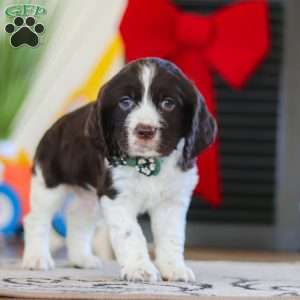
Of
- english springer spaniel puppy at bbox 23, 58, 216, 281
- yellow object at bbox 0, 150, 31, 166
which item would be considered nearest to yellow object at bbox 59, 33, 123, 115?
yellow object at bbox 0, 150, 31, 166

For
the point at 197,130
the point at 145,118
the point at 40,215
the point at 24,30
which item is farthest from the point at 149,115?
the point at 40,215

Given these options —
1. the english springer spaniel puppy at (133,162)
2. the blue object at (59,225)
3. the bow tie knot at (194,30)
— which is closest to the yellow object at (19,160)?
the blue object at (59,225)

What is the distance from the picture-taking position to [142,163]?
1.66 m

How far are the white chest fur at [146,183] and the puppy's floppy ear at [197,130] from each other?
0.03 meters

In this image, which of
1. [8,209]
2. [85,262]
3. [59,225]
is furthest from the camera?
[8,209]

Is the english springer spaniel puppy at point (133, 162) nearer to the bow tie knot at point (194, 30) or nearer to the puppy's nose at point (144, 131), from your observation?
the puppy's nose at point (144, 131)

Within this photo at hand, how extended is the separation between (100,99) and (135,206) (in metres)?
0.23

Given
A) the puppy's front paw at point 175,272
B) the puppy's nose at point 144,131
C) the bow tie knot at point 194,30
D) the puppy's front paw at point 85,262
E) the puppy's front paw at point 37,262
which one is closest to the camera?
the puppy's nose at point 144,131

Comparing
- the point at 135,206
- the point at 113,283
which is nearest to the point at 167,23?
the point at 135,206

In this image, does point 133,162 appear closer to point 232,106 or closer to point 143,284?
point 143,284

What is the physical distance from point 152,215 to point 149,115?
30 centimetres

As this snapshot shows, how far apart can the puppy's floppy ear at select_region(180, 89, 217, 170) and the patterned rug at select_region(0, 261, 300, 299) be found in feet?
0.81

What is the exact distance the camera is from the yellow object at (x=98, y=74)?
2775mm

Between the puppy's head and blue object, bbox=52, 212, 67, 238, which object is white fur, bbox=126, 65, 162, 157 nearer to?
the puppy's head
